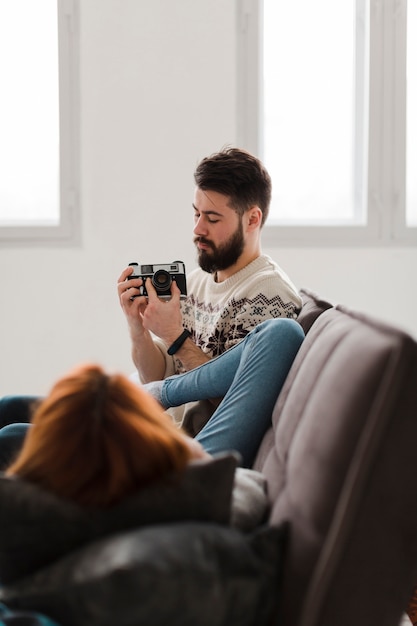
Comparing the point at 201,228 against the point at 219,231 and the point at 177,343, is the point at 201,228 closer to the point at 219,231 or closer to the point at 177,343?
the point at 219,231

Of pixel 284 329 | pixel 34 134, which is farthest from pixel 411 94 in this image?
pixel 284 329

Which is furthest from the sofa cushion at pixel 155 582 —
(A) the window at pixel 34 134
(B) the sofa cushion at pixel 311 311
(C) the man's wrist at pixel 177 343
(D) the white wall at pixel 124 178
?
(A) the window at pixel 34 134

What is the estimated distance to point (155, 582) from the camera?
92 cm

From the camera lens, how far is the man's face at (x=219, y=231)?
2.37 metres

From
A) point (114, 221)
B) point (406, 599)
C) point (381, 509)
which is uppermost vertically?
point (114, 221)

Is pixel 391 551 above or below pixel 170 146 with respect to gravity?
below

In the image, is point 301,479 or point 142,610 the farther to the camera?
point 301,479

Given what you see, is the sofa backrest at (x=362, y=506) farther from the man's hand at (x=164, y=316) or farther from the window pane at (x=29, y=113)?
the window pane at (x=29, y=113)

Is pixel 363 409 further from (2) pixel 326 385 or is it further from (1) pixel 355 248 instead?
(1) pixel 355 248

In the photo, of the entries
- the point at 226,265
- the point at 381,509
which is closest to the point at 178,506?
the point at 381,509

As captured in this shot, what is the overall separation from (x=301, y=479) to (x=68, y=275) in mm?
2703

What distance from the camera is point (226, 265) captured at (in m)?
2.38

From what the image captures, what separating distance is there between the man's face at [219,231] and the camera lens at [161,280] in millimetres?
144

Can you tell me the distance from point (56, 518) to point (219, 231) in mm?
1475
